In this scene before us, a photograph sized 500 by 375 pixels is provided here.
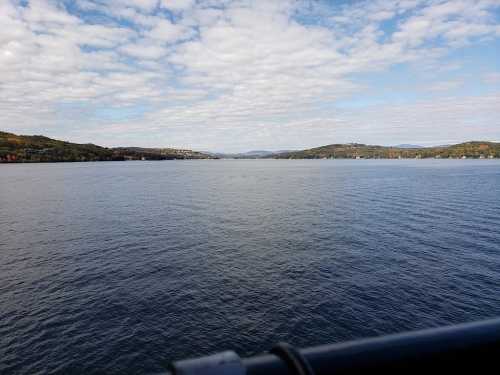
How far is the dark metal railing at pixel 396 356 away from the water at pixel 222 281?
1175 inches

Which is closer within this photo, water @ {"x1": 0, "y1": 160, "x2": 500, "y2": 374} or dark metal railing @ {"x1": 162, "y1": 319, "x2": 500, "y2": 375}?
dark metal railing @ {"x1": 162, "y1": 319, "x2": 500, "y2": 375}

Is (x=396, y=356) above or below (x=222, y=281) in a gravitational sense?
above

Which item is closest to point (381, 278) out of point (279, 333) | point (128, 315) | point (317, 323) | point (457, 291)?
point (457, 291)

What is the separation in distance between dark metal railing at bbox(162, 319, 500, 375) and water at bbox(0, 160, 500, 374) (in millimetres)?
29854

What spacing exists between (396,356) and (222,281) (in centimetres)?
4219

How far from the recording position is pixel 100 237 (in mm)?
63562

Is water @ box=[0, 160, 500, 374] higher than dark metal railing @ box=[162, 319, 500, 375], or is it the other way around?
dark metal railing @ box=[162, 319, 500, 375]

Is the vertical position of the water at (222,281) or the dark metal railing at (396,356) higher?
the dark metal railing at (396,356)

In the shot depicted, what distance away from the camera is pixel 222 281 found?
4331 cm

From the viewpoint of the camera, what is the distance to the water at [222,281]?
31.5m

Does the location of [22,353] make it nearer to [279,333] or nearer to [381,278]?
[279,333]

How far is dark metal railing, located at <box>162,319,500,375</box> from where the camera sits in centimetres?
234

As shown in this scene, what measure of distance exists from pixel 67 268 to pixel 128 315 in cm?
1724

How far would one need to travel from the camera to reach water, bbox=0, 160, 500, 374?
31516mm
